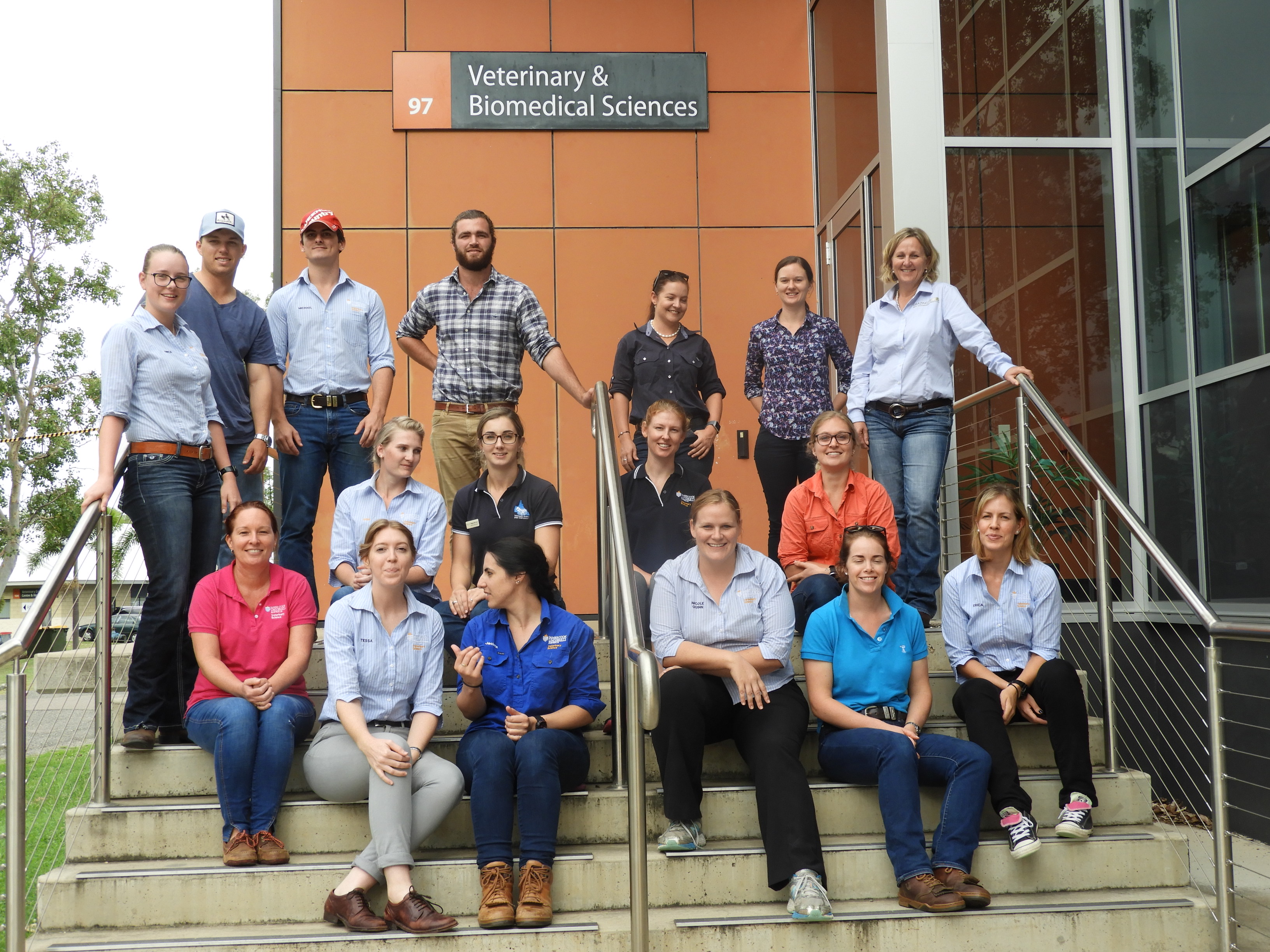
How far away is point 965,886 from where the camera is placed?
Result: 3.07m

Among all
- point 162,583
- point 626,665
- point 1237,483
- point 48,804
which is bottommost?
point 48,804

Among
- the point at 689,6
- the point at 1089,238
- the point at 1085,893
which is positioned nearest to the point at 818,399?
the point at 1089,238

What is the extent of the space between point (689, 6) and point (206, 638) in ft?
18.6

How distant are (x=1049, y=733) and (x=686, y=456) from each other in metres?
1.79

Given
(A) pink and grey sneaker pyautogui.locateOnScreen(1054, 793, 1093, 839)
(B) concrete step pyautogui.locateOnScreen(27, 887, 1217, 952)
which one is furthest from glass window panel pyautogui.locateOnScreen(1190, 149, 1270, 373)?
(B) concrete step pyautogui.locateOnScreen(27, 887, 1217, 952)

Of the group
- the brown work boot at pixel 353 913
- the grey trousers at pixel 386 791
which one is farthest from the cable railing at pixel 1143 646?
the brown work boot at pixel 353 913

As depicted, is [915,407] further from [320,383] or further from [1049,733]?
[320,383]

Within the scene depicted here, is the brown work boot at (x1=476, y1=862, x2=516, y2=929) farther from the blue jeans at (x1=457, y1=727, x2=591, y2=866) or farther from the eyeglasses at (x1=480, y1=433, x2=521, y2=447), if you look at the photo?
the eyeglasses at (x1=480, y1=433, x2=521, y2=447)

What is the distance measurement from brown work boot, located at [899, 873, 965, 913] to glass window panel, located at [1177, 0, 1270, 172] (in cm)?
321

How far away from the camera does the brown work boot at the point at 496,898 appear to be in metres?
2.97

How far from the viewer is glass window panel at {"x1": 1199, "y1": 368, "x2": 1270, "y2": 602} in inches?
166

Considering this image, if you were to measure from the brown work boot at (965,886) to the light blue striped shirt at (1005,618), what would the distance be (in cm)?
75

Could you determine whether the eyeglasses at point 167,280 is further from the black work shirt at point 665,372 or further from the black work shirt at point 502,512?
the black work shirt at point 665,372

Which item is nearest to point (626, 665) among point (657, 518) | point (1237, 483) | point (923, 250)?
point (657, 518)
